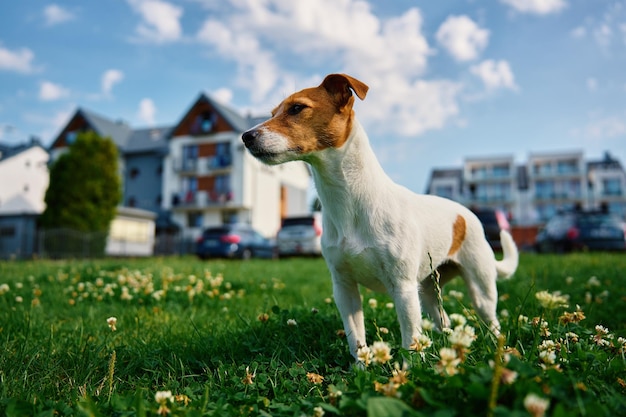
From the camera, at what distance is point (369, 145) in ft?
9.99

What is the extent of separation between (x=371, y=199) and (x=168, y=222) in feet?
146

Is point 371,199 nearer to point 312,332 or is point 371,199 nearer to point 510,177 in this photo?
point 312,332

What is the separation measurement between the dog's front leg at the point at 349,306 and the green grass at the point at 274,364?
181mm

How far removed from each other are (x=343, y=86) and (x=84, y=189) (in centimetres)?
2775

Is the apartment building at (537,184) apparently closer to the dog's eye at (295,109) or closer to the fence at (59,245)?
the fence at (59,245)

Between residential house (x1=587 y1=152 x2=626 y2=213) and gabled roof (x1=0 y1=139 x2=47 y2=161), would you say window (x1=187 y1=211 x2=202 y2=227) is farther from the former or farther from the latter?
residential house (x1=587 y1=152 x2=626 y2=213)

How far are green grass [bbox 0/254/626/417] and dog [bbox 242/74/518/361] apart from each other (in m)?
0.32

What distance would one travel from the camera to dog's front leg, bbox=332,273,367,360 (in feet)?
9.78

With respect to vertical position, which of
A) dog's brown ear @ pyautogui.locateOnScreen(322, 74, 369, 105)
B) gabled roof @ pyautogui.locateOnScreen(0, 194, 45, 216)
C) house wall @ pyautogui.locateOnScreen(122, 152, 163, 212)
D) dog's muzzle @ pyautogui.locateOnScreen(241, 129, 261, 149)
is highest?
house wall @ pyautogui.locateOnScreen(122, 152, 163, 212)

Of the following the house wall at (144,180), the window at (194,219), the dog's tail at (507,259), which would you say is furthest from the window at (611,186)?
the dog's tail at (507,259)

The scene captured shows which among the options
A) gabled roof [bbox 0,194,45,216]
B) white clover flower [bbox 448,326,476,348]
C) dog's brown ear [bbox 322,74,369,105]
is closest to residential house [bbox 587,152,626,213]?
gabled roof [bbox 0,194,45,216]

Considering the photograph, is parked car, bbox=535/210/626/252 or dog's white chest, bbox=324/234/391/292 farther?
parked car, bbox=535/210/626/252

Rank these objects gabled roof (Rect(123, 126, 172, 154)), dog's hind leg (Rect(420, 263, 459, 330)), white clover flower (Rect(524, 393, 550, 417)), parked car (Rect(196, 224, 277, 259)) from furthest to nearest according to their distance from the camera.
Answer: gabled roof (Rect(123, 126, 172, 154)) < parked car (Rect(196, 224, 277, 259)) < dog's hind leg (Rect(420, 263, 459, 330)) < white clover flower (Rect(524, 393, 550, 417))

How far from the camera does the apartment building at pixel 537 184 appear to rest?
231 ft
